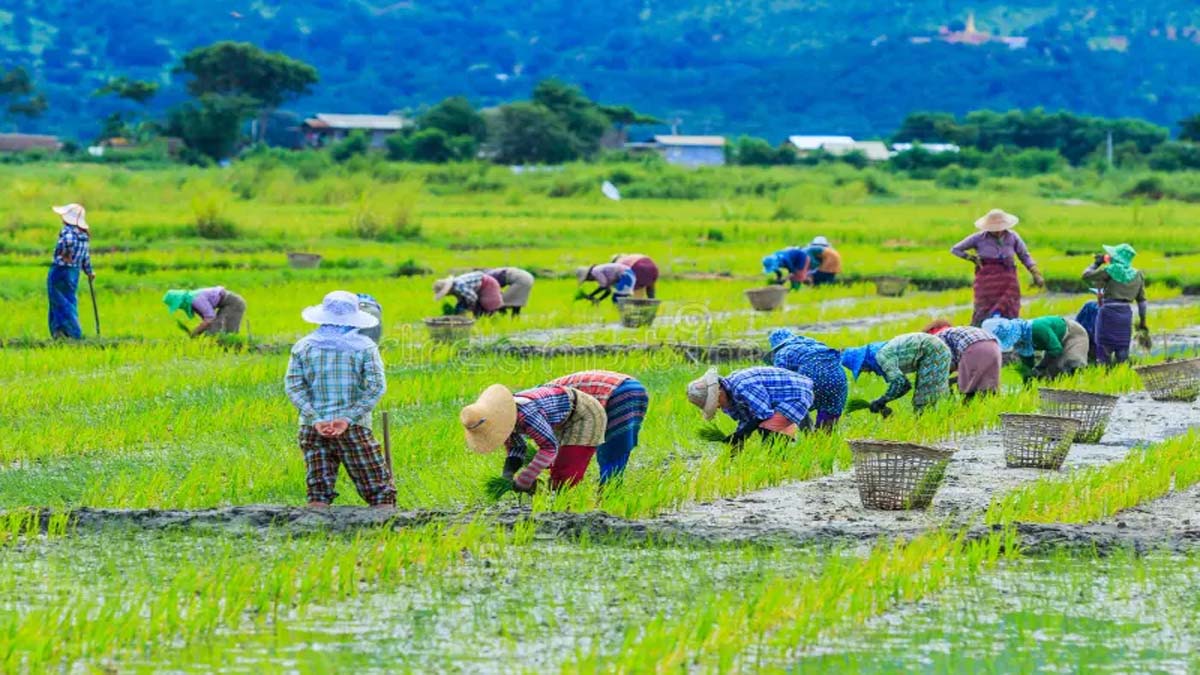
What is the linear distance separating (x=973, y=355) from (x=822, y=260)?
31.7 ft

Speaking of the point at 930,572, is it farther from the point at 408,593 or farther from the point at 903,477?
the point at 408,593

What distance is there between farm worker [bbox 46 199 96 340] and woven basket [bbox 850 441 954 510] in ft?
23.2

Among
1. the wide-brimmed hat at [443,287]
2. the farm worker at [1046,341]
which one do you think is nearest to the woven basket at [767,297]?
the wide-brimmed hat at [443,287]

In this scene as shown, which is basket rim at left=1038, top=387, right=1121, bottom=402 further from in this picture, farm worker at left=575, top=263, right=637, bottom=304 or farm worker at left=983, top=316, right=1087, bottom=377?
farm worker at left=575, top=263, right=637, bottom=304

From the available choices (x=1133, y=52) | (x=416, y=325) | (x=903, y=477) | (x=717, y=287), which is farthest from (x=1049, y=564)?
(x=1133, y=52)

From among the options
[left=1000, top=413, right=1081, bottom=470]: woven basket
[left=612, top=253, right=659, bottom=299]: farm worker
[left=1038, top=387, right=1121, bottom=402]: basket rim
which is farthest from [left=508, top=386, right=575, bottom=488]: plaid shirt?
[left=612, top=253, right=659, bottom=299]: farm worker

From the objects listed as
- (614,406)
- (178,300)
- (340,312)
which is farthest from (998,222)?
(340,312)

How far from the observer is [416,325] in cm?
1437

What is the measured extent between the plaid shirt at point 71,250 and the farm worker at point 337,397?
6211 millimetres

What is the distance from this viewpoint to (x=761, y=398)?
7.57 meters

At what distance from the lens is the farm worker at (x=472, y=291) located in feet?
46.2

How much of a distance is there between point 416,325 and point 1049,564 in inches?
345

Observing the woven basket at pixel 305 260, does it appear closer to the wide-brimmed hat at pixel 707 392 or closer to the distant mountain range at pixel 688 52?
the wide-brimmed hat at pixel 707 392

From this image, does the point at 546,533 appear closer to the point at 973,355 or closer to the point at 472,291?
the point at 973,355
